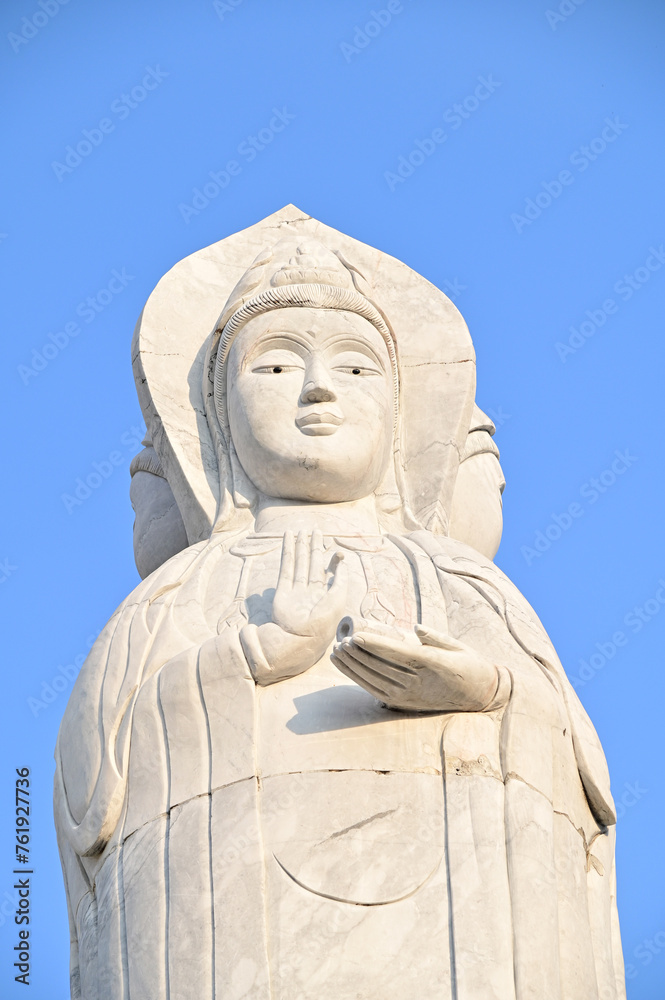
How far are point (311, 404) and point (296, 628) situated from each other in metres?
2.01

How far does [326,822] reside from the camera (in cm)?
967

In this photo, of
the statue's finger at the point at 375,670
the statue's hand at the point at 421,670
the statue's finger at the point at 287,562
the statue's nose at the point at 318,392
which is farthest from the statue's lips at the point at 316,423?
the statue's finger at the point at 375,670

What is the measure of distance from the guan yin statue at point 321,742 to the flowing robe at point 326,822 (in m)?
0.01

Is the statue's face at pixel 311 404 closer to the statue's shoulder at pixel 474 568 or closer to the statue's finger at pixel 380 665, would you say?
the statue's shoulder at pixel 474 568

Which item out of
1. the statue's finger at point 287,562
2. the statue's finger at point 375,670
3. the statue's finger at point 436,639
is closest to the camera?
the statue's finger at point 375,670

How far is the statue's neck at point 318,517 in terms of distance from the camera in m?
11.5

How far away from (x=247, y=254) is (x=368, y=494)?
97.4 inches

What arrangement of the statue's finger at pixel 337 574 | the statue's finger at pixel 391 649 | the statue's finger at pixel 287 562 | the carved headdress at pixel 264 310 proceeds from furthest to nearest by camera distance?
the carved headdress at pixel 264 310, the statue's finger at pixel 287 562, the statue's finger at pixel 337 574, the statue's finger at pixel 391 649

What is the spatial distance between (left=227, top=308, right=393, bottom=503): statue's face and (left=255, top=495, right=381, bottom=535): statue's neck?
0.19ft

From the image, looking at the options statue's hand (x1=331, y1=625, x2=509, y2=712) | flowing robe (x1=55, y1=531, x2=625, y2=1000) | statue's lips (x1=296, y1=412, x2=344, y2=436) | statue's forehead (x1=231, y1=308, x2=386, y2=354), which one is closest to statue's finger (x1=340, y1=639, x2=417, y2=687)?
statue's hand (x1=331, y1=625, x2=509, y2=712)

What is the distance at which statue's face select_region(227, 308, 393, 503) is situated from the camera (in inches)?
455

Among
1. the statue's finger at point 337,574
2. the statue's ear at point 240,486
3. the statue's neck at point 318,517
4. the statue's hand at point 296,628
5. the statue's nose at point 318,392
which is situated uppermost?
the statue's nose at point 318,392

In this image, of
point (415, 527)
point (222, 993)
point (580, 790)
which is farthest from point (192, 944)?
point (415, 527)

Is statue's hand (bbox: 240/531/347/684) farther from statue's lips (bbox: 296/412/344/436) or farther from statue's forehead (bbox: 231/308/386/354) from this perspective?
statue's forehead (bbox: 231/308/386/354)
